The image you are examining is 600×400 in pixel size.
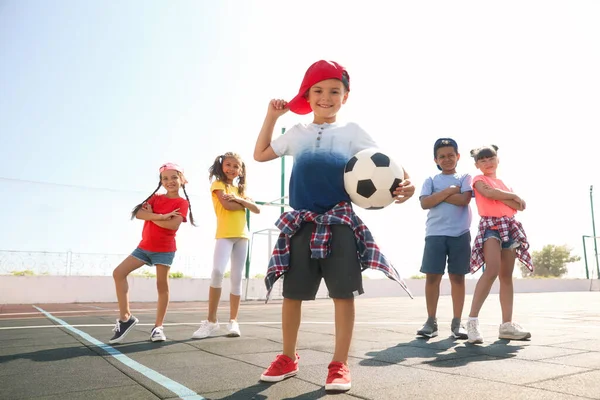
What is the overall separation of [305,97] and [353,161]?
1.62ft

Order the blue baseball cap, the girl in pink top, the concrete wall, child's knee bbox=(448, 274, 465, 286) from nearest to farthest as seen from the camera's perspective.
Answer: the girl in pink top
child's knee bbox=(448, 274, 465, 286)
the blue baseball cap
the concrete wall

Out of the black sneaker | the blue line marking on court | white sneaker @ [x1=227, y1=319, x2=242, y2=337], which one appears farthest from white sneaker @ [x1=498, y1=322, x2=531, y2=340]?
the black sneaker

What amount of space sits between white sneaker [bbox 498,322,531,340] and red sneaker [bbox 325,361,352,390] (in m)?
2.08

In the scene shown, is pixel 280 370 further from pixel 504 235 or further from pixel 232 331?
pixel 504 235

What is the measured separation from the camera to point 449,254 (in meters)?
4.11

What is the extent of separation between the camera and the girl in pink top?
389cm

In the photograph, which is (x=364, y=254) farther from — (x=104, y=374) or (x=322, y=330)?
(x=322, y=330)

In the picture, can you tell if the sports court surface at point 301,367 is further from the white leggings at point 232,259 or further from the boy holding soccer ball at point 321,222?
the white leggings at point 232,259

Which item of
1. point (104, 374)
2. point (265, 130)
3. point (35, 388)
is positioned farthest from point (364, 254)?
point (35, 388)

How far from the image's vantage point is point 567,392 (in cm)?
191

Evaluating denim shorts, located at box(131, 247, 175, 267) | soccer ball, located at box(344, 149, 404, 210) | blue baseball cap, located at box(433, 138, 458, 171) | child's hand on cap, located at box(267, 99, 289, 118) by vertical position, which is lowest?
denim shorts, located at box(131, 247, 175, 267)

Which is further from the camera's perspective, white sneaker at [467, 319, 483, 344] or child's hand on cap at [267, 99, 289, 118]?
white sneaker at [467, 319, 483, 344]

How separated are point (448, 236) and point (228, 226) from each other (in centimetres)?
202

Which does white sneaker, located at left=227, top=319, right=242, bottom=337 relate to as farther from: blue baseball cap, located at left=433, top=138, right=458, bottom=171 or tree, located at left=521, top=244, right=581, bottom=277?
tree, located at left=521, top=244, right=581, bottom=277
